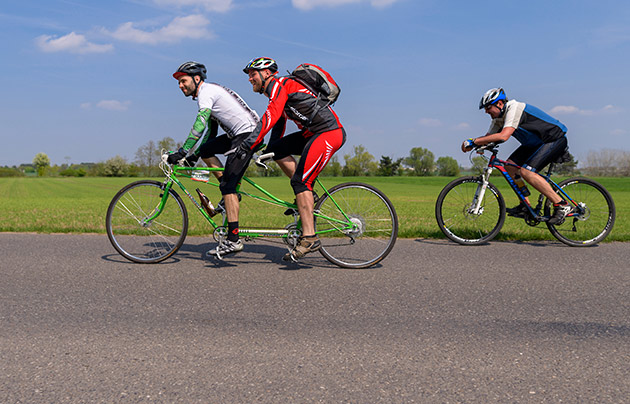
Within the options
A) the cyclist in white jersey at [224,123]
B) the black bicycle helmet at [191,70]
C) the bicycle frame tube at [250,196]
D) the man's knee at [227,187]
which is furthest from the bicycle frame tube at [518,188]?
the black bicycle helmet at [191,70]

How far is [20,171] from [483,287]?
381ft

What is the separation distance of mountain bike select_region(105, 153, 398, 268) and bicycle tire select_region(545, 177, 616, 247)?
3.08 meters

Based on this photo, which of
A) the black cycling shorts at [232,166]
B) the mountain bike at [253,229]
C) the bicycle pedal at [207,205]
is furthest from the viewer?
the bicycle pedal at [207,205]

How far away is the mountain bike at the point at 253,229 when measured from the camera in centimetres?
536

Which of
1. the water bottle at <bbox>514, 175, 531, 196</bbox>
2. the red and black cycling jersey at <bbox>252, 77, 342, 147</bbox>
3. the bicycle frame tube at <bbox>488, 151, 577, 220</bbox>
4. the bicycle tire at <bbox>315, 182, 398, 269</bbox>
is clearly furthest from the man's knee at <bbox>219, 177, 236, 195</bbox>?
the water bottle at <bbox>514, 175, 531, 196</bbox>

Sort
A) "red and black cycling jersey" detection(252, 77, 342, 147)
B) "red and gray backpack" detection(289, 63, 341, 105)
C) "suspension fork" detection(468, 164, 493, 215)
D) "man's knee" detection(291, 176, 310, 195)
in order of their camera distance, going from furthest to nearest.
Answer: "suspension fork" detection(468, 164, 493, 215)
"man's knee" detection(291, 176, 310, 195)
"red and gray backpack" detection(289, 63, 341, 105)
"red and black cycling jersey" detection(252, 77, 342, 147)

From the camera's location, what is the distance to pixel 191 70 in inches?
212

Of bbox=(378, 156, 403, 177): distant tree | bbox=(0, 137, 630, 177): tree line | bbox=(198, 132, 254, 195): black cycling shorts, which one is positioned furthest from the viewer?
bbox=(378, 156, 403, 177): distant tree

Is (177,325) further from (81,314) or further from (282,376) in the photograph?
(282,376)

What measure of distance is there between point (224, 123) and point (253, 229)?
122 cm

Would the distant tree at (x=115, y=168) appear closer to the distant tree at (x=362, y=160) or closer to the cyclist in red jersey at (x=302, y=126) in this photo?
the distant tree at (x=362, y=160)

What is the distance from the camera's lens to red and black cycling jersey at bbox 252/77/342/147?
4.90m

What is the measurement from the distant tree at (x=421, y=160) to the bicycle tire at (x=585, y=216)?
103055 mm

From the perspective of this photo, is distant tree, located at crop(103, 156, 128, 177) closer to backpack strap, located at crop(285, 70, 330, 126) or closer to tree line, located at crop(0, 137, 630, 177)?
tree line, located at crop(0, 137, 630, 177)
